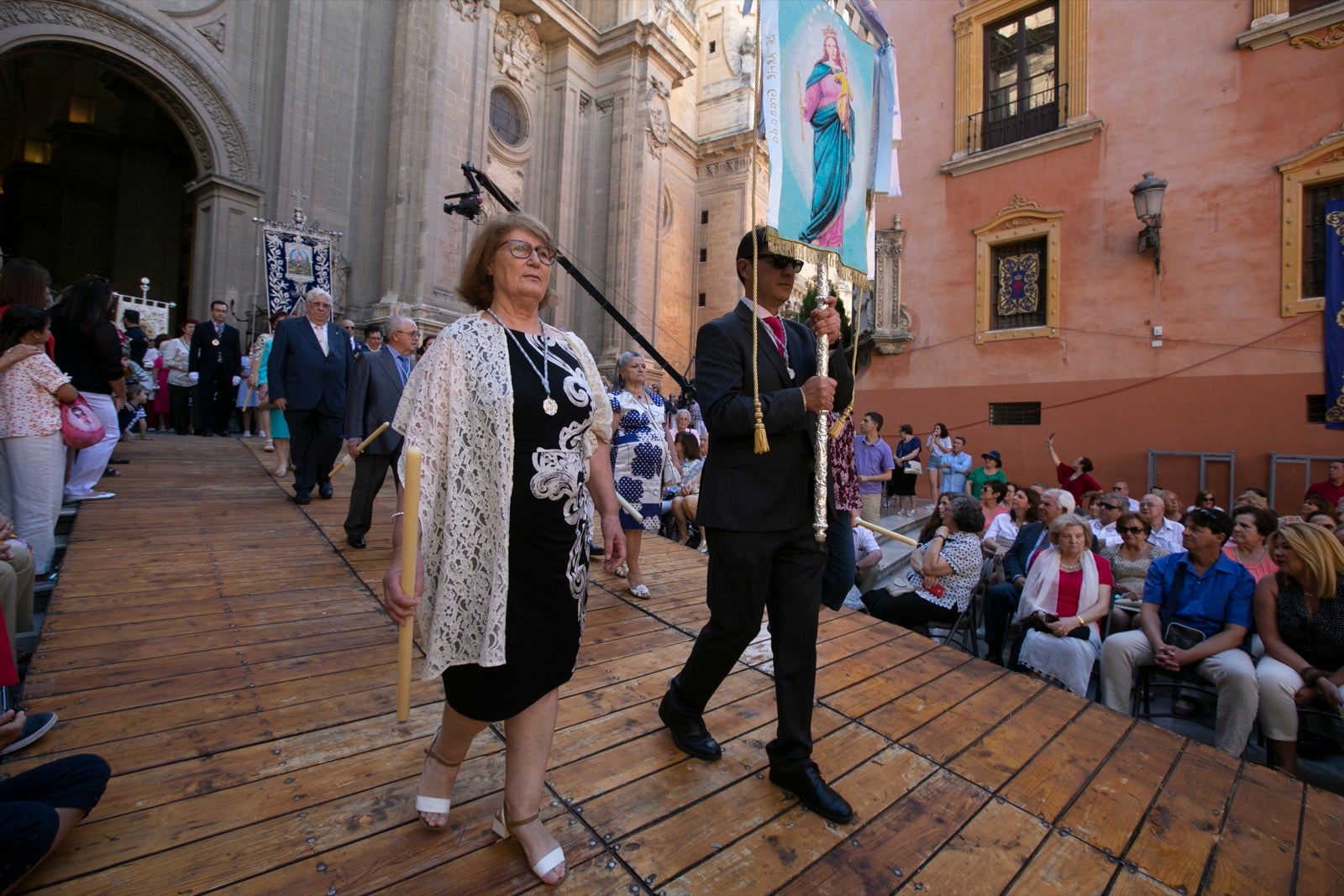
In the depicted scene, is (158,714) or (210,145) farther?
(210,145)

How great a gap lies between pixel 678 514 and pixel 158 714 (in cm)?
585

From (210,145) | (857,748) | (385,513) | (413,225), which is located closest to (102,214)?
(210,145)

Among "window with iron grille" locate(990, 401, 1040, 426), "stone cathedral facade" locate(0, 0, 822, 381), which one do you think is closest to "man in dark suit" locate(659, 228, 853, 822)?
"window with iron grille" locate(990, 401, 1040, 426)

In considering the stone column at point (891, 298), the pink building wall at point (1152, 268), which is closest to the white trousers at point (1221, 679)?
the pink building wall at point (1152, 268)

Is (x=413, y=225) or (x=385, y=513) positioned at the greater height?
(x=413, y=225)

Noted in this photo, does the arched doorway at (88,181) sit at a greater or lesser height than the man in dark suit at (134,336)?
greater

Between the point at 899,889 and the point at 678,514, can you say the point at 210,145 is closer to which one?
the point at 678,514

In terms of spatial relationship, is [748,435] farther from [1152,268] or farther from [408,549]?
[1152,268]

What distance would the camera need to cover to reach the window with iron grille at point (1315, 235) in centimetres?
940

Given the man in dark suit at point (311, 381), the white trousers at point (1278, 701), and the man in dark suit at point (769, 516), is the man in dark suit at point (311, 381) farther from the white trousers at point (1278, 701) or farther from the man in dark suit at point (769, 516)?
the white trousers at point (1278, 701)

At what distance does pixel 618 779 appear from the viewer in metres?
2.37

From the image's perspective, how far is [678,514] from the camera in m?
7.96

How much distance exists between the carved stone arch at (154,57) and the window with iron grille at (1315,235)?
18.1 m

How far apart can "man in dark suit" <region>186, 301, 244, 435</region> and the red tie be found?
1009 centimetres
